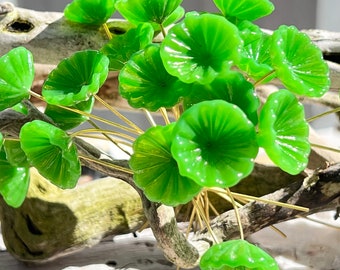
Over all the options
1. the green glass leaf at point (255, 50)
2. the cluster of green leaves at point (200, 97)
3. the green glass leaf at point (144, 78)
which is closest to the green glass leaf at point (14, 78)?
the cluster of green leaves at point (200, 97)

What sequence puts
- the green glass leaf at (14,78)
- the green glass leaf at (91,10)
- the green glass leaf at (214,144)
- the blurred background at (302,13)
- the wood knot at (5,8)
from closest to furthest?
the green glass leaf at (214,144), the green glass leaf at (14,78), the green glass leaf at (91,10), the wood knot at (5,8), the blurred background at (302,13)

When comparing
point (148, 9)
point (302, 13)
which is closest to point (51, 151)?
point (148, 9)

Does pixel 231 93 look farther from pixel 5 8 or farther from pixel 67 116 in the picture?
pixel 5 8

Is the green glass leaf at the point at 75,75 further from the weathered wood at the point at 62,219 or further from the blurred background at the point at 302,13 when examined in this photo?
the blurred background at the point at 302,13

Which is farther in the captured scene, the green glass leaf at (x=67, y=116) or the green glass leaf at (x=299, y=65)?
the green glass leaf at (x=67, y=116)

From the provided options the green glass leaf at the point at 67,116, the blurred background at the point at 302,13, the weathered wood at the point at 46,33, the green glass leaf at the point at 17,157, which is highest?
the weathered wood at the point at 46,33
